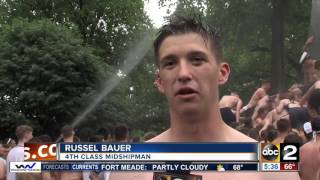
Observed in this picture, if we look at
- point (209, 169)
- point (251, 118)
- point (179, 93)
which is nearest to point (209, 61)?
point (179, 93)

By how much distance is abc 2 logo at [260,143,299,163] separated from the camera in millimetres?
1664

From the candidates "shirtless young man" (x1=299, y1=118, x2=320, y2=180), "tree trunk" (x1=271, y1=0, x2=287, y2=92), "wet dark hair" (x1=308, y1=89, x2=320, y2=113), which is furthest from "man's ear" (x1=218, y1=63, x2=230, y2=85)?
"tree trunk" (x1=271, y1=0, x2=287, y2=92)

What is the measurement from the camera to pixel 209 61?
1.85m

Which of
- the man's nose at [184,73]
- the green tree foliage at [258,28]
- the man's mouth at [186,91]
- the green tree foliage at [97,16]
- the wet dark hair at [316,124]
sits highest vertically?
the green tree foliage at [97,16]

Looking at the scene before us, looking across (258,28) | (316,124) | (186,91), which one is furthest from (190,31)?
(258,28)

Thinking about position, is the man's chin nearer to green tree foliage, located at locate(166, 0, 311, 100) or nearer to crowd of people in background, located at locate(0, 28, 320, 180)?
crowd of people in background, located at locate(0, 28, 320, 180)

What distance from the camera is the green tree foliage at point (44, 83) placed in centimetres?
2066

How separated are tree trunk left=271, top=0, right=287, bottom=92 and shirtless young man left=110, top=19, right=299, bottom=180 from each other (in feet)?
60.2

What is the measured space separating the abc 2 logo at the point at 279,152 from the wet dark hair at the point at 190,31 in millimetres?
379

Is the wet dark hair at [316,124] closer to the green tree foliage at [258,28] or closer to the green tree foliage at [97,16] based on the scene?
the green tree foliage at [258,28]

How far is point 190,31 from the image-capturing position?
1.87 meters

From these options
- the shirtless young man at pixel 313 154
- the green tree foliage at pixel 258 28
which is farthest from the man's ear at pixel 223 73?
the green tree foliage at pixel 258 28

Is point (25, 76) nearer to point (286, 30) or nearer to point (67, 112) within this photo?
point (67, 112)

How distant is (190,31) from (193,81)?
0.18m
